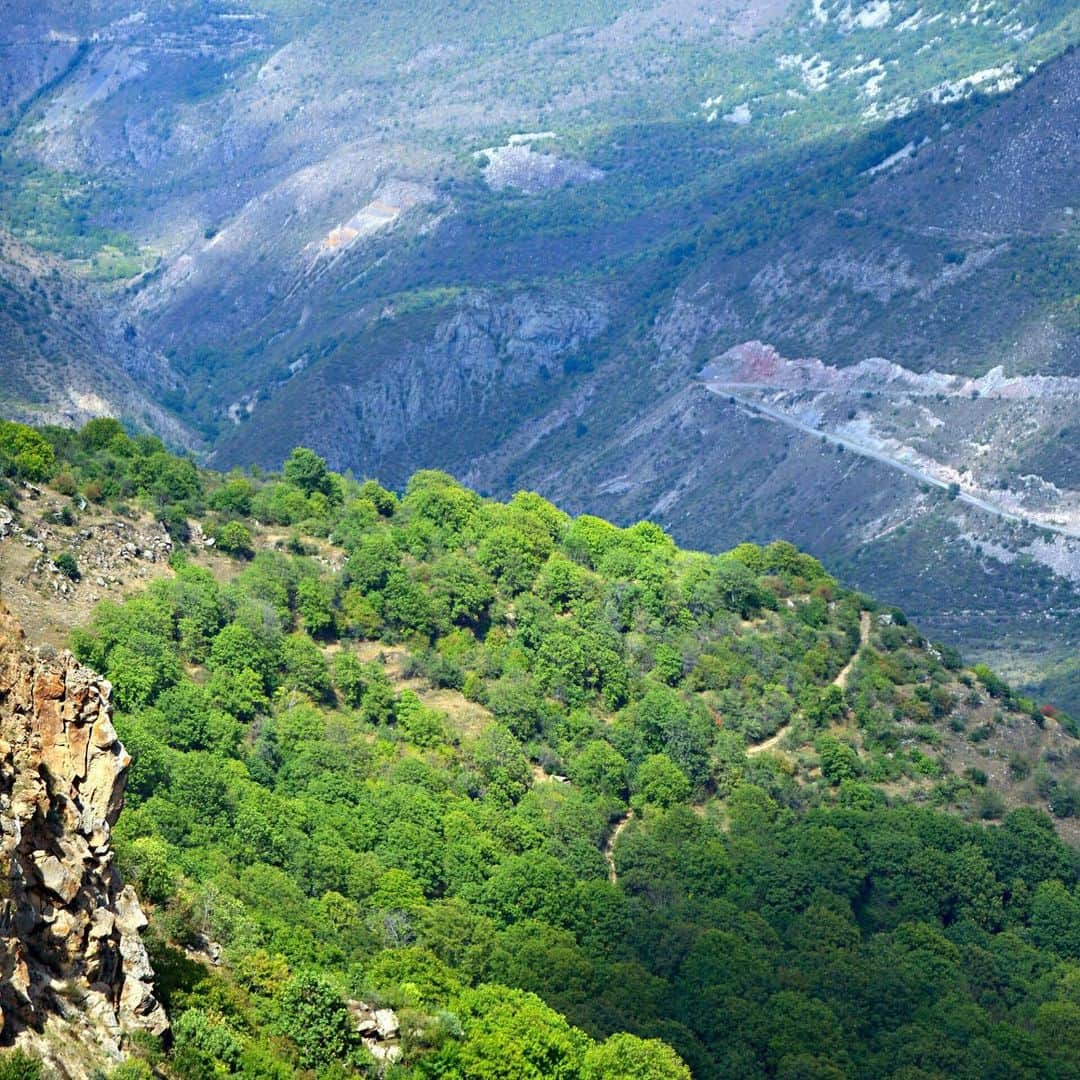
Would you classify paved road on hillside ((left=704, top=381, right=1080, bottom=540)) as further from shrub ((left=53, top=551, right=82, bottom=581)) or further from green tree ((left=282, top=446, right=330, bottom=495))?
shrub ((left=53, top=551, right=82, bottom=581))

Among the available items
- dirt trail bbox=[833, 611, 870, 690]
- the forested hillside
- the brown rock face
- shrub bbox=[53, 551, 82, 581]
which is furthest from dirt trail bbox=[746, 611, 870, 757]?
the brown rock face

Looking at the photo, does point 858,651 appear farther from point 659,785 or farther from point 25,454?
point 25,454

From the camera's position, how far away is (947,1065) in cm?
8594

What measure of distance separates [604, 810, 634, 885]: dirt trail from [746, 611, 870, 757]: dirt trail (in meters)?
8.91

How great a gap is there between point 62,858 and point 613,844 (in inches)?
2254

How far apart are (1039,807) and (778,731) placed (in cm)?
1357

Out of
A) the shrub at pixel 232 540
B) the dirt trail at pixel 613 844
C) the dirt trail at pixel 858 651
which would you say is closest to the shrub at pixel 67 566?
the shrub at pixel 232 540

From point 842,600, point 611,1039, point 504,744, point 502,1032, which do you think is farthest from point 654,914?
point 842,600

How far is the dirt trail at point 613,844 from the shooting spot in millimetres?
98050

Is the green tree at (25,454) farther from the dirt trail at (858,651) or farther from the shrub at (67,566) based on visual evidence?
the dirt trail at (858,651)

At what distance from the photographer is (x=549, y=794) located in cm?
10100

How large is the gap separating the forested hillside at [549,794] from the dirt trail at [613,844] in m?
0.15

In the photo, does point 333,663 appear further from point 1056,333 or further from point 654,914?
point 1056,333

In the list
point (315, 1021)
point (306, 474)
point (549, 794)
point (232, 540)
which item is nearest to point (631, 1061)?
point (315, 1021)
